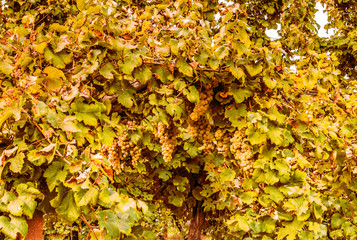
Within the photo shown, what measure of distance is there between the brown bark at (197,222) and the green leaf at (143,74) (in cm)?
310

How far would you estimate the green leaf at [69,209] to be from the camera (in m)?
1.24

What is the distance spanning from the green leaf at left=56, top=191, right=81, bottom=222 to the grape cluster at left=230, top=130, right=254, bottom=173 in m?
0.96

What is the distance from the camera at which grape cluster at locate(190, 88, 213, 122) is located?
185cm

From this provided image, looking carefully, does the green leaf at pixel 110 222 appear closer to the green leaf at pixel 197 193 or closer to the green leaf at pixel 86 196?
the green leaf at pixel 86 196

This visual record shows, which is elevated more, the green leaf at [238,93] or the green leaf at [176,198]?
the green leaf at [238,93]

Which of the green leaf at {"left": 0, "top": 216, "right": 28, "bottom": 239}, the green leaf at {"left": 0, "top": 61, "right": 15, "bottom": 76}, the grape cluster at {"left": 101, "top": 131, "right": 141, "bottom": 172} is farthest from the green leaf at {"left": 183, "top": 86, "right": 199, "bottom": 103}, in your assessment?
the green leaf at {"left": 0, "top": 216, "right": 28, "bottom": 239}

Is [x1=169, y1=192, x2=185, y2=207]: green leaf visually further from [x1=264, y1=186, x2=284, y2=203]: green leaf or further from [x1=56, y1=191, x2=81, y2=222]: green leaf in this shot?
[x1=56, y1=191, x2=81, y2=222]: green leaf

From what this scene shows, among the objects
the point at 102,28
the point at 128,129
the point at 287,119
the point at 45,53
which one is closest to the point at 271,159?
the point at 287,119

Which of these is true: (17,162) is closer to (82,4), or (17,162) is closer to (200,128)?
(82,4)

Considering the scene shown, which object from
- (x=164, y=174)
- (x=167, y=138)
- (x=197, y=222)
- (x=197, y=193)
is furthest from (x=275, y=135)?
(x=197, y=222)

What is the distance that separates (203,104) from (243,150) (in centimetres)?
35

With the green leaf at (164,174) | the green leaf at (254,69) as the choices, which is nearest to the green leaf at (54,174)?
the green leaf at (254,69)

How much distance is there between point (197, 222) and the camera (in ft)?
14.6

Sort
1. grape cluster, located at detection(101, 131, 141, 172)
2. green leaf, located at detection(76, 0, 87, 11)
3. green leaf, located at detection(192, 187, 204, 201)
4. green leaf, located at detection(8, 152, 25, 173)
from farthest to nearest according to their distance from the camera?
1. green leaf, located at detection(192, 187, 204, 201)
2. grape cluster, located at detection(101, 131, 141, 172)
3. green leaf, located at detection(76, 0, 87, 11)
4. green leaf, located at detection(8, 152, 25, 173)
